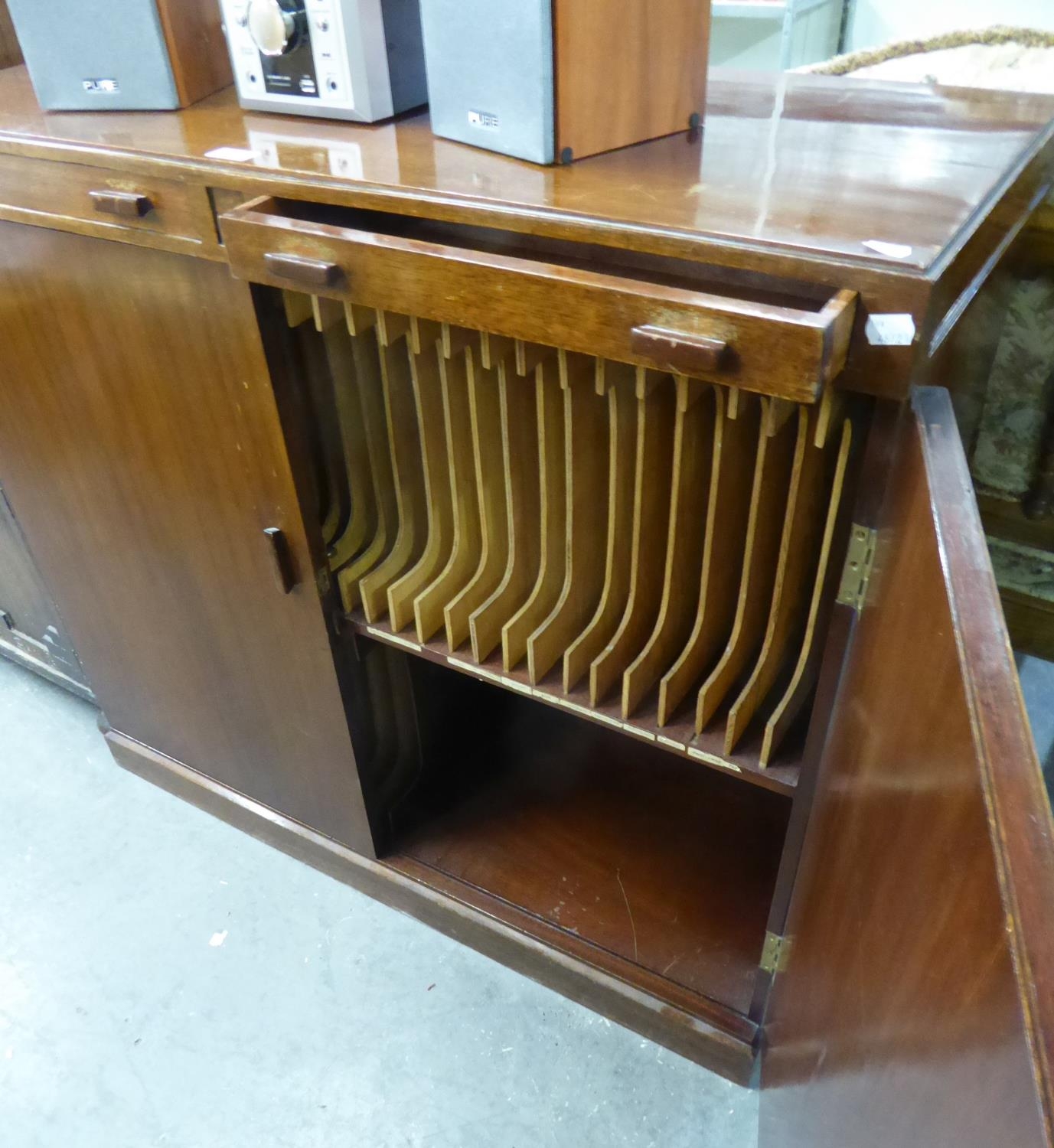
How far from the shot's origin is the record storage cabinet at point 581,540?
73cm

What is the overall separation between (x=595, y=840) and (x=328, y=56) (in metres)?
1.10

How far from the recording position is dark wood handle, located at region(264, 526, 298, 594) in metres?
1.09

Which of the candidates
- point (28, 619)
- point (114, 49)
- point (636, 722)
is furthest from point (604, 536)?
Result: point (28, 619)

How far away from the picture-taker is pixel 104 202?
0.92 meters

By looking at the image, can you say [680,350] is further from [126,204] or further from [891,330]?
[126,204]

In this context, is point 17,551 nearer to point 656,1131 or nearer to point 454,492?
point 454,492

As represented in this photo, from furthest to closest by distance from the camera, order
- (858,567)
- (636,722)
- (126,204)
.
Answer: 1. (636,722)
2. (126,204)
3. (858,567)

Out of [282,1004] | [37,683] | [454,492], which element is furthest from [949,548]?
[37,683]

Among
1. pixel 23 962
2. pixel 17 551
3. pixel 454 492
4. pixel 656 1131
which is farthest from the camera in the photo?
pixel 17 551

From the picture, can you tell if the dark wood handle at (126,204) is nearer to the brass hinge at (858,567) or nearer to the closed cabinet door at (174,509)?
the closed cabinet door at (174,509)

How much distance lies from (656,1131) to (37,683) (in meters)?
1.43

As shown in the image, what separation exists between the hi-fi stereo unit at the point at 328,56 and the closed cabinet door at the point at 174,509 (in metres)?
0.23

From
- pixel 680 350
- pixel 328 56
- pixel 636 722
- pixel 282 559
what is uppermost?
pixel 328 56

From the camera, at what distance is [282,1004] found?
1355 millimetres
